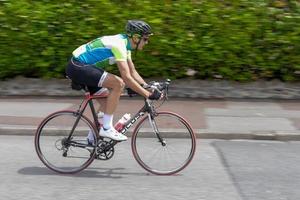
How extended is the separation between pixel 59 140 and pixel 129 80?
46.4 inches

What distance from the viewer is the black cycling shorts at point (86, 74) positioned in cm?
652

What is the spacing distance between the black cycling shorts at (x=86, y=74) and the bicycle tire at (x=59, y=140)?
45cm

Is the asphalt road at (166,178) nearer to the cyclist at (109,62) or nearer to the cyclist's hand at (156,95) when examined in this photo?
the cyclist at (109,62)

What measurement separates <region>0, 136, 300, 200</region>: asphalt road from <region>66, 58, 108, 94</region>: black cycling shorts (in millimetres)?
1068

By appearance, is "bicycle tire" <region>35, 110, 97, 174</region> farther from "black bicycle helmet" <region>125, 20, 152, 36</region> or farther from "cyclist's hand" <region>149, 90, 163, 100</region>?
"black bicycle helmet" <region>125, 20, 152, 36</region>

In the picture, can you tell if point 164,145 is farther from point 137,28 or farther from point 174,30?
point 174,30

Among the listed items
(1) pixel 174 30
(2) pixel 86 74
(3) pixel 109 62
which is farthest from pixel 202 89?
(2) pixel 86 74

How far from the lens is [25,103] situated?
1080cm

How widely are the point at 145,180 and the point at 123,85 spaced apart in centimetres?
109

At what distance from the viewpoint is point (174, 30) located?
36.1ft

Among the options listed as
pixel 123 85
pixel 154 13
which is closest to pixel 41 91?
pixel 154 13

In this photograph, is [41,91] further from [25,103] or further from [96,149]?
[96,149]

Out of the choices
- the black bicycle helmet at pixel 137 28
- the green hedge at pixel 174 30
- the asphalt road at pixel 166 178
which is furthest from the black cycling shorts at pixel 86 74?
the green hedge at pixel 174 30

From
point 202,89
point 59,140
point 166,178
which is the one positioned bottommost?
point 202,89
